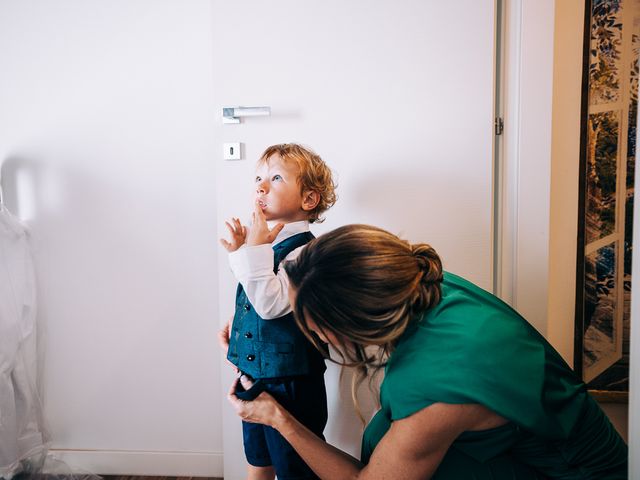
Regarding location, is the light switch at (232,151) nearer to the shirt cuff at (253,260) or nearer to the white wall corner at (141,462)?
the shirt cuff at (253,260)

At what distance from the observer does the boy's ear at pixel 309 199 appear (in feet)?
3.70

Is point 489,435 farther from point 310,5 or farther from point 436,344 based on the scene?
point 310,5

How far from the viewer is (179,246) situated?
5.00 ft

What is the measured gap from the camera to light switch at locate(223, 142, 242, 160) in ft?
4.15

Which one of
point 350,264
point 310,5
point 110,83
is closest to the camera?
point 350,264

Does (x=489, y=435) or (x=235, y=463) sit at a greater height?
(x=489, y=435)

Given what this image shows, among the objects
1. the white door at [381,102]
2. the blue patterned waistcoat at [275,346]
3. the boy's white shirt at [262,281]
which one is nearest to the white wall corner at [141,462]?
the blue patterned waistcoat at [275,346]

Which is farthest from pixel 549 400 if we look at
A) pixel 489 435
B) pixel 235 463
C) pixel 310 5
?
pixel 310 5

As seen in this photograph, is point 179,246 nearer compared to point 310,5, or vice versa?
point 310,5

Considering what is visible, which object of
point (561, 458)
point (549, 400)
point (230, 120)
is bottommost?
point (561, 458)

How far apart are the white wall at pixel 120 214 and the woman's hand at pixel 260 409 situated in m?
0.64

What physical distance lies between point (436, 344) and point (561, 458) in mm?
314

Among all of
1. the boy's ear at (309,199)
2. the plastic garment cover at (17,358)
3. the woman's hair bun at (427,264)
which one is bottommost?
the plastic garment cover at (17,358)

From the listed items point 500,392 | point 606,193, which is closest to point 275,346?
point 500,392
